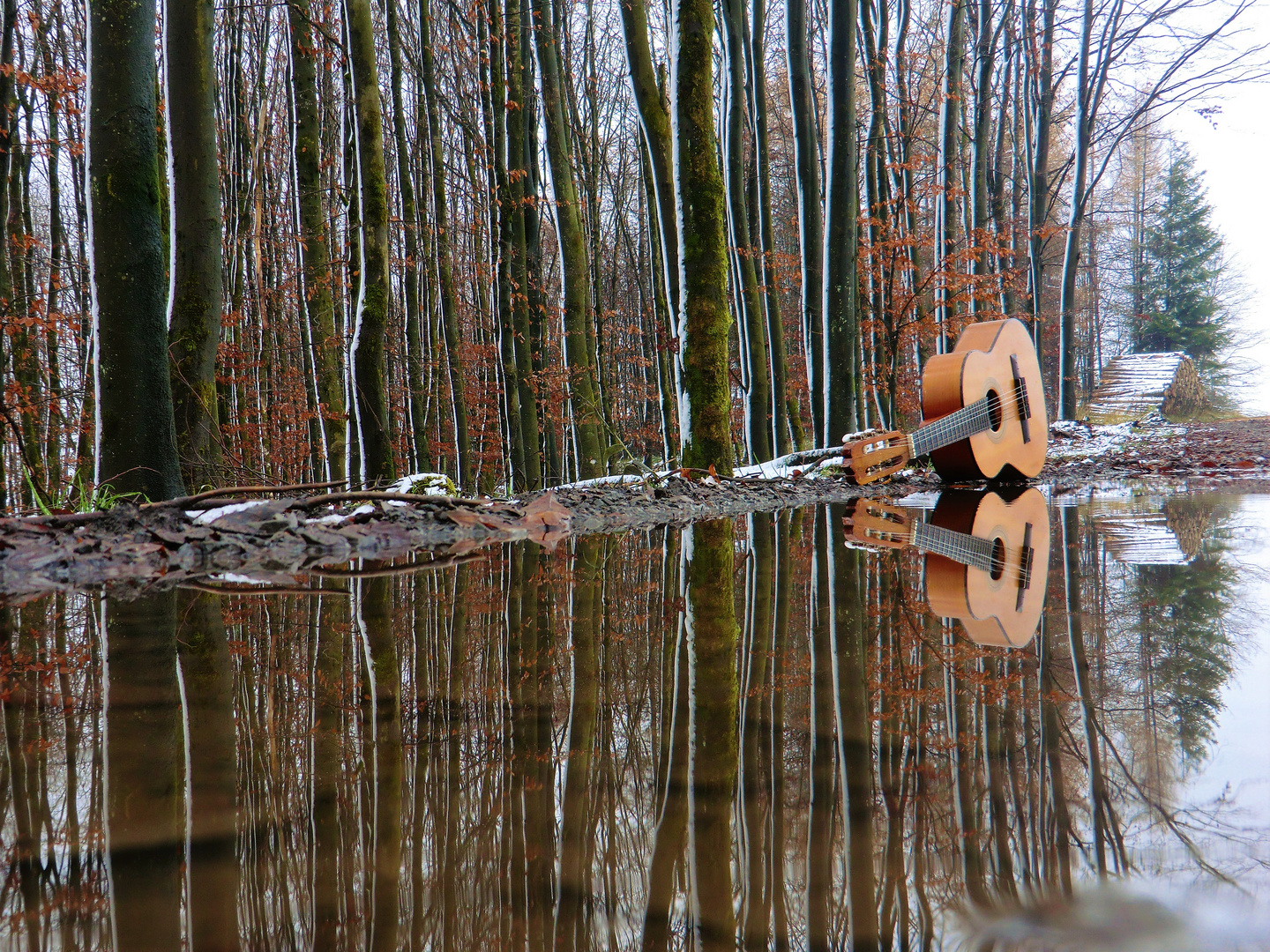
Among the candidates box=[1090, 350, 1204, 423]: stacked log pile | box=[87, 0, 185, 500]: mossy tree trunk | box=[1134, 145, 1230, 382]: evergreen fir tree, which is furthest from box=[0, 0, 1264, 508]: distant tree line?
box=[1134, 145, 1230, 382]: evergreen fir tree

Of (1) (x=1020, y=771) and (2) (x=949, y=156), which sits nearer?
(1) (x=1020, y=771)

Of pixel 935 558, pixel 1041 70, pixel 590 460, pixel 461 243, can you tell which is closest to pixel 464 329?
pixel 461 243

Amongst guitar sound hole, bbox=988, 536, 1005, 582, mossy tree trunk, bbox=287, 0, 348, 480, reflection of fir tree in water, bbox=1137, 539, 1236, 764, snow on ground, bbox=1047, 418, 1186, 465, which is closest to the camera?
reflection of fir tree in water, bbox=1137, 539, 1236, 764

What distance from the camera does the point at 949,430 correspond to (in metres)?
6.60

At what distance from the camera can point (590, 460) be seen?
13.2 metres

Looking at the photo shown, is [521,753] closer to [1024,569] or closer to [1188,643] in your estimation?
[1188,643]

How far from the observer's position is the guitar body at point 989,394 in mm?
6855

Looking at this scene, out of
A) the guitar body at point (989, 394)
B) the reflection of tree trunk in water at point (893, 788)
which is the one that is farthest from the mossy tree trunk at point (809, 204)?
the reflection of tree trunk in water at point (893, 788)

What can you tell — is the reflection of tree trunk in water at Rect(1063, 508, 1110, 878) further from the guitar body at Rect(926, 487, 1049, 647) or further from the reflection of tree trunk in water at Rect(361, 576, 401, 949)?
the reflection of tree trunk in water at Rect(361, 576, 401, 949)

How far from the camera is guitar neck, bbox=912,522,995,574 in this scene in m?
2.47

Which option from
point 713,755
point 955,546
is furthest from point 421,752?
point 955,546

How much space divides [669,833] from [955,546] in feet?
7.70

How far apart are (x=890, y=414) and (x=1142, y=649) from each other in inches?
427

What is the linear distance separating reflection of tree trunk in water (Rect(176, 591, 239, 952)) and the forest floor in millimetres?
691
